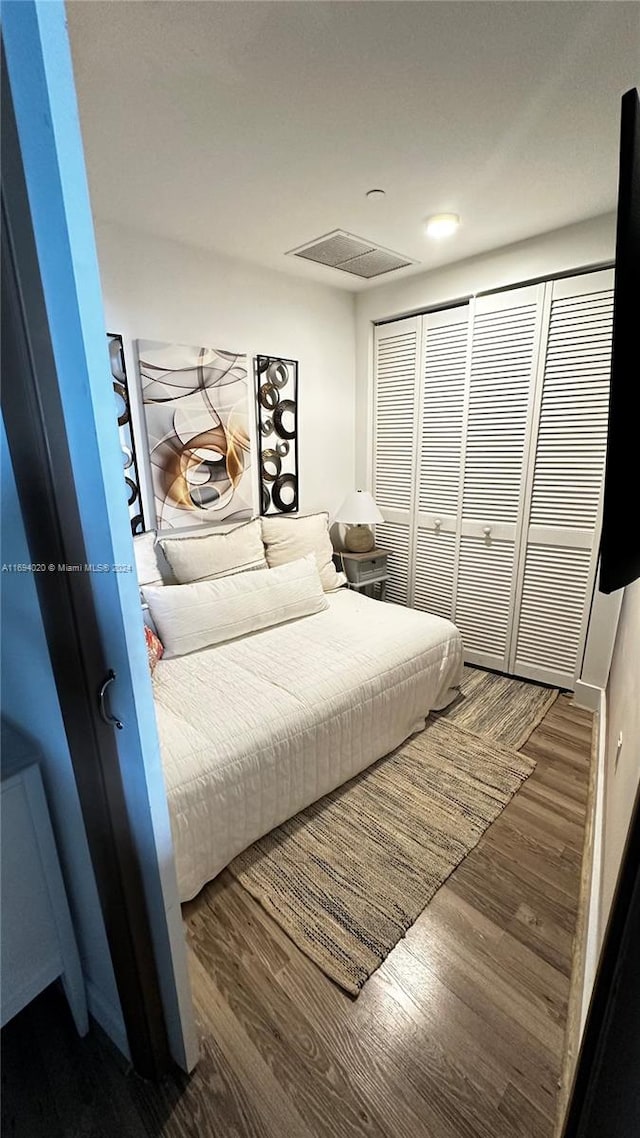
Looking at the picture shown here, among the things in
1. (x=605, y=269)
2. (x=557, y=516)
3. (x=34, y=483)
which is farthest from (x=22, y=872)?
(x=605, y=269)

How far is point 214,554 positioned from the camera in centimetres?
249

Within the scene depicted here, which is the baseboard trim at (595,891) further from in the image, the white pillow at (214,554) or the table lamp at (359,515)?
the white pillow at (214,554)

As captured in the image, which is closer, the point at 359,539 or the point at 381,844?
the point at 381,844

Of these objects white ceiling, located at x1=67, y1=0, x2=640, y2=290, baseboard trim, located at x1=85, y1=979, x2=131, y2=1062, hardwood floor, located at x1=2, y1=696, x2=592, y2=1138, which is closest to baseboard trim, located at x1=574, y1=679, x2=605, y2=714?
hardwood floor, located at x1=2, y1=696, x2=592, y2=1138

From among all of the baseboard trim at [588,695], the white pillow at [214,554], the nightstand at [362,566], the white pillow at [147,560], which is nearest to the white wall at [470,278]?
the nightstand at [362,566]

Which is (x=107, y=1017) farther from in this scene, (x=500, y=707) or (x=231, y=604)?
(x=500, y=707)

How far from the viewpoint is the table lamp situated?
3.14 metres

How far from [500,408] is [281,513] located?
1.50m

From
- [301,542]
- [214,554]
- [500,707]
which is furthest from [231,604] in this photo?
Result: [500,707]

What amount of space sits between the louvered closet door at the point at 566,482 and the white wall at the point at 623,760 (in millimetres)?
554

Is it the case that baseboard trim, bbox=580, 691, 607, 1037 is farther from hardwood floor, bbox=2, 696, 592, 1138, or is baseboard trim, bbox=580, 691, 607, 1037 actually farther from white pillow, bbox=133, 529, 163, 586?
white pillow, bbox=133, 529, 163, 586

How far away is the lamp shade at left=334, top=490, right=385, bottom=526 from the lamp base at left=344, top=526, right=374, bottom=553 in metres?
0.14

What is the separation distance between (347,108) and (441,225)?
3.10 ft

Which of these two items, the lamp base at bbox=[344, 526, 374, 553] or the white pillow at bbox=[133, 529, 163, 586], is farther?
the lamp base at bbox=[344, 526, 374, 553]
